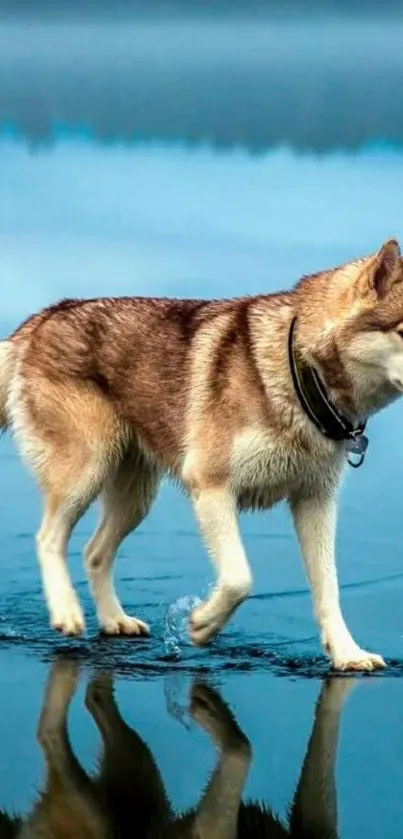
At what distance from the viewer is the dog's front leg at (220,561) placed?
711 cm

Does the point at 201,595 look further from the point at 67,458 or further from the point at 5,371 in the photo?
the point at 5,371

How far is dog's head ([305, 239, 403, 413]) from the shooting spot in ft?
22.4

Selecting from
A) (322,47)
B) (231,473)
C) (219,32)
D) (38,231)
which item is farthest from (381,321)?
(219,32)

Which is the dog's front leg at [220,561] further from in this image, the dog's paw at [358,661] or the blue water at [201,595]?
the dog's paw at [358,661]

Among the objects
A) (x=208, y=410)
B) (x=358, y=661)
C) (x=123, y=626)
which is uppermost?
(x=208, y=410)

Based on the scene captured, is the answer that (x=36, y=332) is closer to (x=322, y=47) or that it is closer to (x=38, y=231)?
(x=38, y=231)

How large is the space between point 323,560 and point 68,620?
102cm

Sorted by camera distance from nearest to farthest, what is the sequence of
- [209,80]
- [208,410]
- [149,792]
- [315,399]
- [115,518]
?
1. [149,792]
2. [315,399]
3. [208,410]
4. [115,518]
5. [209,80]

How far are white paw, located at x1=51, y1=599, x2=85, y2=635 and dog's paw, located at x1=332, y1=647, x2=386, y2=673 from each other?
1034 mm

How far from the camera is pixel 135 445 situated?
312 inches

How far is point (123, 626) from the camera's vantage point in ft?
25.7

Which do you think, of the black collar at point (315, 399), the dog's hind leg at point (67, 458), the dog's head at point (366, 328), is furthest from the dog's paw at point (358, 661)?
the dog's hind leg at point (67, 458)

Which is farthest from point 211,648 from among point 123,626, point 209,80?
point 209,80

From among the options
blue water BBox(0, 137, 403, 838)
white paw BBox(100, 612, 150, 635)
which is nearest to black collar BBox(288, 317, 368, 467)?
blue water BBox(0, 137, 403, 838)
